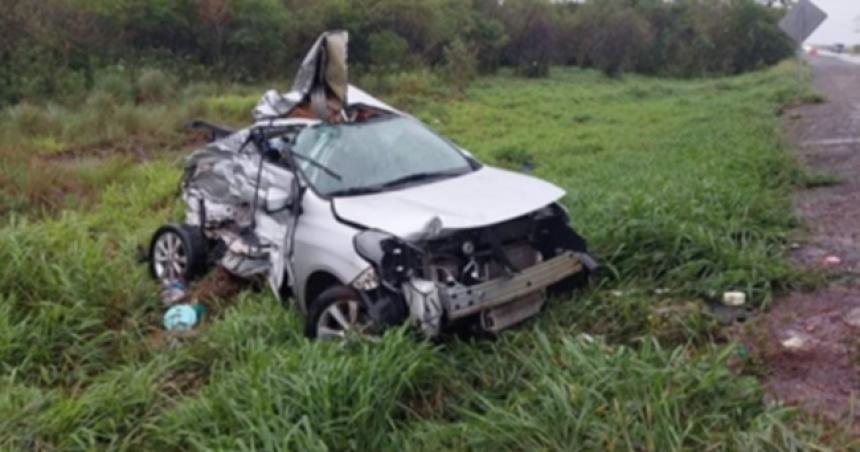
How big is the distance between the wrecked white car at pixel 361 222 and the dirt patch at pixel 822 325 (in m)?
1.23

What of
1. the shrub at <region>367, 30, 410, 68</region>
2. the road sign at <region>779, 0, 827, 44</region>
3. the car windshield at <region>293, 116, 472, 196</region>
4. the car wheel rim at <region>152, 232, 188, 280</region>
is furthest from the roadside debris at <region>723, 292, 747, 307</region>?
the shrub at <region>367, 30, 410, 68</region>

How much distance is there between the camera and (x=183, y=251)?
236 inches

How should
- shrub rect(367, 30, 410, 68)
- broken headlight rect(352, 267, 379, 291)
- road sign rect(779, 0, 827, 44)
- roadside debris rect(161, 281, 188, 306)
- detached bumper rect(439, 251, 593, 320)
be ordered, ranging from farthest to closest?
1. shrub rect(367, 30, 410, 68)
2. road sign rect(779, 0, 827, 44)
3. roadside debris rect(161, 281, 188, 306)
4. broken headlight rect(352, 267, 379, 291)
5. detached bumper rect(439, 251, 593, 320)

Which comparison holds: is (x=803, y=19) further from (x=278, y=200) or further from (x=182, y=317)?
(x=182, y=317)

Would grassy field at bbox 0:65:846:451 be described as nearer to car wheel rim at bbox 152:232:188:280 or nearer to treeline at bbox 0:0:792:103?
car wheel rim at bbox 152:232:188:280

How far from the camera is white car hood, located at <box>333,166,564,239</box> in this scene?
422 cm

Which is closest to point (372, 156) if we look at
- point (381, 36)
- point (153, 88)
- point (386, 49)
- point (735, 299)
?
point (735, 299)

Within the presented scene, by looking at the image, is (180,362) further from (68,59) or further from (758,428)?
(68,59)

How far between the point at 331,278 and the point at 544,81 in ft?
90.0

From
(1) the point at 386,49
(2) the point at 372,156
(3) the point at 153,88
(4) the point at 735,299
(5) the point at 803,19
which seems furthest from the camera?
(1) the point at 386,49

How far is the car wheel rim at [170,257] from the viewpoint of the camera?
598 cm

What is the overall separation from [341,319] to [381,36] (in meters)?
20.4

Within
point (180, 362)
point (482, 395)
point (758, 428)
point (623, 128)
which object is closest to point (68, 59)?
point (623, 128)

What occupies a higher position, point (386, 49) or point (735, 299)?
point (735, 299)
